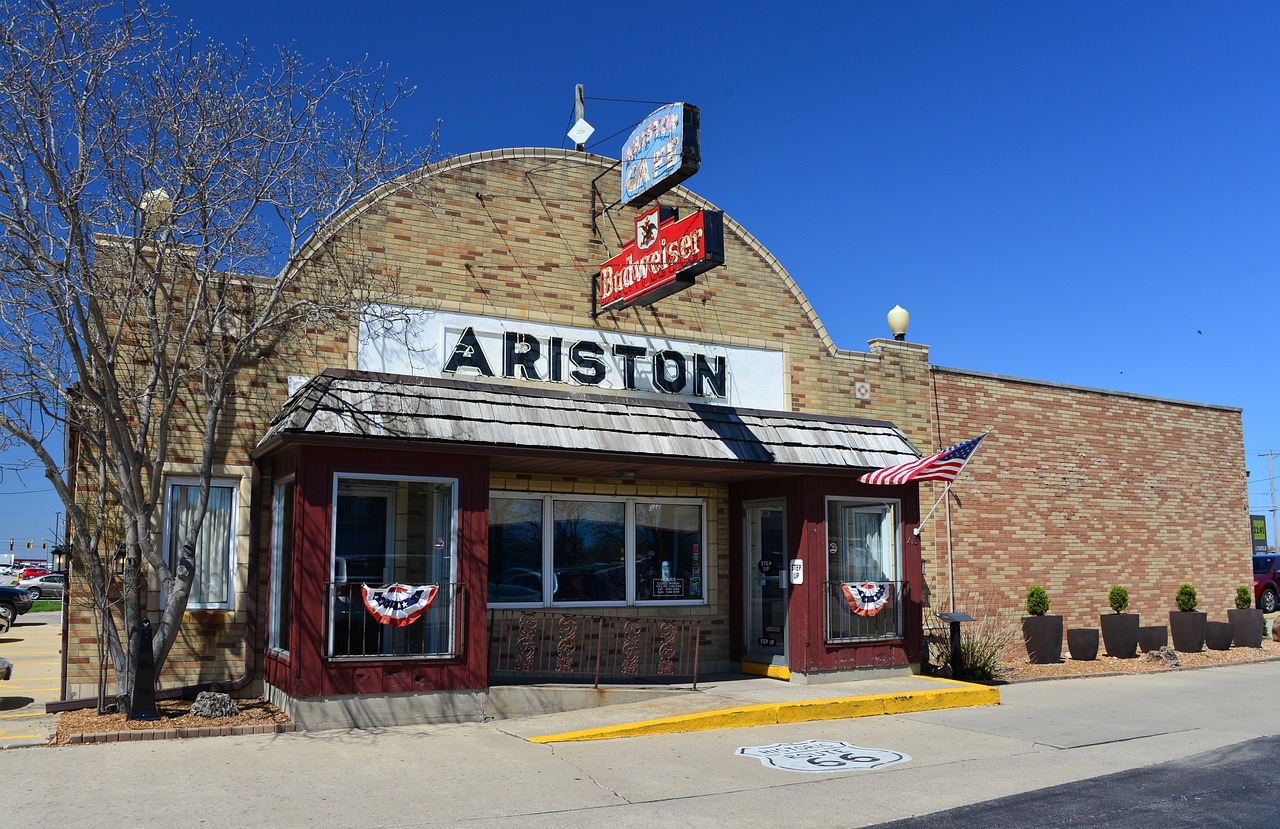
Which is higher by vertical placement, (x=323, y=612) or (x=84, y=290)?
(x=84, y=290)

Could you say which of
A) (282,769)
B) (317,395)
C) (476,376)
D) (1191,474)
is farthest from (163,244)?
(1191,474)

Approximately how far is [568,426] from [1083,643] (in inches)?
415

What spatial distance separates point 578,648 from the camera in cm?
1381

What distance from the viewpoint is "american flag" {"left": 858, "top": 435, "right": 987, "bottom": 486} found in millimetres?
13672

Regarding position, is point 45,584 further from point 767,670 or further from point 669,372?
point 767,670

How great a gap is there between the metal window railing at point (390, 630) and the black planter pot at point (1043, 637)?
10413 millimetres

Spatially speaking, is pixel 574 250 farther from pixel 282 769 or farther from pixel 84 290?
pixel 282 769

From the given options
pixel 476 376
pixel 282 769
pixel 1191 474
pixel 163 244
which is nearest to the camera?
pixel 282 769

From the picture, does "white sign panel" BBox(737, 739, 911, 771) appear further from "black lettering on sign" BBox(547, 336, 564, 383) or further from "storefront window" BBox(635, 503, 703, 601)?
"black lettering on sign" BBox(547, 336, 564, 383)

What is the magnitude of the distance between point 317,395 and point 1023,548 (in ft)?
42.0

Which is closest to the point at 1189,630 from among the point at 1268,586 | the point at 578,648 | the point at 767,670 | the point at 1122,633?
the point at 1122,633

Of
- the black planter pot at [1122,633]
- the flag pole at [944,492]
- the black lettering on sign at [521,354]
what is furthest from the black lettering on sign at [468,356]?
the black planter pot at [1122,633]

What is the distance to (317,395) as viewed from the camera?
37.5 ft

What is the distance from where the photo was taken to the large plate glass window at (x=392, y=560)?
11.3m
